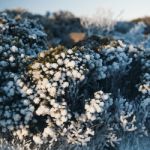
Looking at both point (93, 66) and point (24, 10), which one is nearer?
point (93, 66)

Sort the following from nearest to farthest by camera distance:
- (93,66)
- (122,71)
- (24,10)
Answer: (93,66)
(122,71)
(24,10)

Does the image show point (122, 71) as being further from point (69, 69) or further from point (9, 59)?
point (9, 59)

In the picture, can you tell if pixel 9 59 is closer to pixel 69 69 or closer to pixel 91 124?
pixel 69 69

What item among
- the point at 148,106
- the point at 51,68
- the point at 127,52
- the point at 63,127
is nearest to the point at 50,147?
the point at 63,127

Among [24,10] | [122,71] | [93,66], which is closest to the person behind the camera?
[93,66]

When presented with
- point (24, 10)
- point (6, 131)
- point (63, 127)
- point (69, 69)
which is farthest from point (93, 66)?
point (24, 10)

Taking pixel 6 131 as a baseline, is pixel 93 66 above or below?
above
